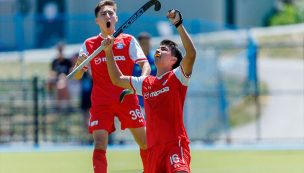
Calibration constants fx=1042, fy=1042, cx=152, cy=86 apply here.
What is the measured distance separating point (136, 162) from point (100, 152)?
5.21 metres

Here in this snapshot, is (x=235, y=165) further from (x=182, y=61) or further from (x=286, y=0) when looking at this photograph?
(x=286, y=0)

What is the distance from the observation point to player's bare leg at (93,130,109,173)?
11.6m

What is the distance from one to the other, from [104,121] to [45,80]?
11.2 metres

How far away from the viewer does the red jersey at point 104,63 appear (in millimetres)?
11938

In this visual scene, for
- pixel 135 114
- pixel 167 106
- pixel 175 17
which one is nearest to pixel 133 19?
pixel 175 17

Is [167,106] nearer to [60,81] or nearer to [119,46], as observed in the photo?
[119,46]

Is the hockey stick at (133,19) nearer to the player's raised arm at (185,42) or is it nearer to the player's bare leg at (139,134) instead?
the player's raised arm at (185,42)

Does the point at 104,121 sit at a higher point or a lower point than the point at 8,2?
lower

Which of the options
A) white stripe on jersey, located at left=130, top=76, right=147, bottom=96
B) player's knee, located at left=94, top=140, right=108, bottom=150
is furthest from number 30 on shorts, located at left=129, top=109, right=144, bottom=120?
white stripe on jersey, located at left=130, top=76, right=147, bottom=96

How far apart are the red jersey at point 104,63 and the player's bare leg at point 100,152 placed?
1.20ft

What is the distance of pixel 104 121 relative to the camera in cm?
1197

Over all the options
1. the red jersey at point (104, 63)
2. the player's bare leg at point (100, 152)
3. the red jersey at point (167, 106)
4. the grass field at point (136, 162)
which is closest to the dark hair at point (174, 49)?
the red jersey at point (167, 106)

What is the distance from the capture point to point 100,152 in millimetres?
11734

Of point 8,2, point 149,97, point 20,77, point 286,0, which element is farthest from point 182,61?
point 286,0
